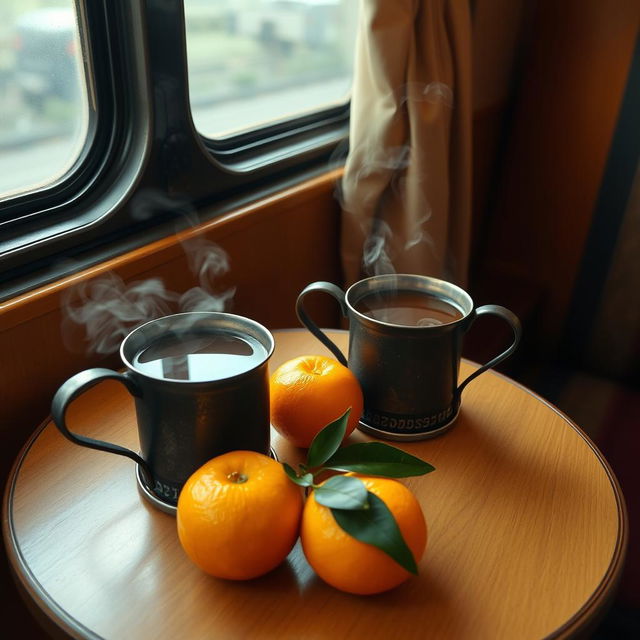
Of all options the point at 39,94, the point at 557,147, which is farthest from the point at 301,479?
the point at 557,147

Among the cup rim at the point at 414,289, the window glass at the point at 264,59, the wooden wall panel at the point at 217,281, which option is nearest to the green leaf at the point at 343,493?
the cup rim at the point at 414,289

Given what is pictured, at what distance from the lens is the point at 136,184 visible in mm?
1041

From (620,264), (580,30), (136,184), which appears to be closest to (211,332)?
(136,184)

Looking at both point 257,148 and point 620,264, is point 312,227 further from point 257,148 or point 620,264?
point 620,264

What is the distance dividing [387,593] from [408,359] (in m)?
0.26

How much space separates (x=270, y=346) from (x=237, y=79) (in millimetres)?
992

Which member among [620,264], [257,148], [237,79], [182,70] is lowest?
[620,264]

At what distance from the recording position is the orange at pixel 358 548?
1.77ft

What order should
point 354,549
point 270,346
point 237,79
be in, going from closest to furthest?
point 354,549
point 270,346
point 237,79

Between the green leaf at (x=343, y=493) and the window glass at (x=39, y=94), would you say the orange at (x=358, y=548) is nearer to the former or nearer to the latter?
the green leaf at (x=343, y=493)

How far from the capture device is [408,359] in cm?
73

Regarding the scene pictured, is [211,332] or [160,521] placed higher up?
[211,332]

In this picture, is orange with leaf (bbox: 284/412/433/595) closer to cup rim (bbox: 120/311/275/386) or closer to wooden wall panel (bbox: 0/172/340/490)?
cup rim (bbox: 120/311/275/386)

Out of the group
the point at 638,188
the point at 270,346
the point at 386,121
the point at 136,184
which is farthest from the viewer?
the point at 638,188
